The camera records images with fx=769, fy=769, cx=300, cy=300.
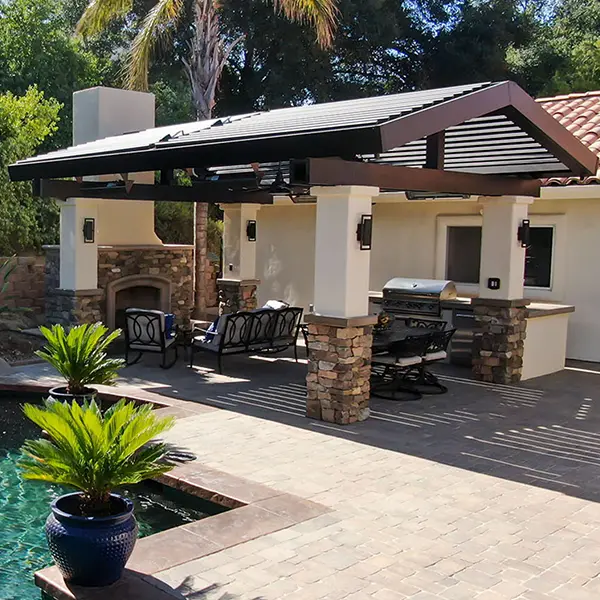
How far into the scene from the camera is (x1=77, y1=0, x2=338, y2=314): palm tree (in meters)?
16.0

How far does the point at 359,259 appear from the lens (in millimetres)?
8789

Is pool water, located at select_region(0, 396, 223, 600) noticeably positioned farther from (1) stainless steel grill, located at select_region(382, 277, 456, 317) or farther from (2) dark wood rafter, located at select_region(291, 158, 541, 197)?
(1) stainless steel grill, located at select_region(382, 277, 456, 317)

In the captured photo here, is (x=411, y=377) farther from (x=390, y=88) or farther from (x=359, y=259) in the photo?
(x=390, y=88)

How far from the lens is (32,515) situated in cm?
652

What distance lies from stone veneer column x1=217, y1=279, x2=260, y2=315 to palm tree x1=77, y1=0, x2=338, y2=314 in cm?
261

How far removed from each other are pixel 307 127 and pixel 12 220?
1093 cm

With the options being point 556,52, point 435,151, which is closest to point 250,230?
point 435,151

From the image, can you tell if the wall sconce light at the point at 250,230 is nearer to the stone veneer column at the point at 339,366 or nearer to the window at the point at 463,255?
the window at the point at 463,255

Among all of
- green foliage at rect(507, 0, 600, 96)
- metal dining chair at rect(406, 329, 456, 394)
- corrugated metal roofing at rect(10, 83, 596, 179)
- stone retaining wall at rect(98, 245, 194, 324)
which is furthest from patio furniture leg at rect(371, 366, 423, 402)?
green foliage at rect(507, 0, 600, 96)

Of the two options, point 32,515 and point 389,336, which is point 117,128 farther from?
point 32,515

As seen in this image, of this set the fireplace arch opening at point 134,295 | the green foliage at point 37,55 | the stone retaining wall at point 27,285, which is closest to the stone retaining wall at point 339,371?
the fireplace arch opening at point 134,295

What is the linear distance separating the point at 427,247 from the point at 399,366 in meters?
5.56

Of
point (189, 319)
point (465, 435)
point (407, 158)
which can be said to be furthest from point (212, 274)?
point (465, 435)

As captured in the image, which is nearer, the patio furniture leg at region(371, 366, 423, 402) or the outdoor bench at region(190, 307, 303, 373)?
the patio furniture leg at region(371, 366, 423, 402)
